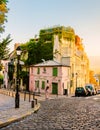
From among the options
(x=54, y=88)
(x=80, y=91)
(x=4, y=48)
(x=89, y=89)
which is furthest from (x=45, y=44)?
(x=4, y=48)

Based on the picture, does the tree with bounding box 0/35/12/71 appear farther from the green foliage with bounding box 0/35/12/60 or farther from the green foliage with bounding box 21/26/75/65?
the green foliage with bounding box 21/26/75/65

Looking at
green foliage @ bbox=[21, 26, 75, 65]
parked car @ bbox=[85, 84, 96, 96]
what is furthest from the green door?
green foliage @ bbox=[21, 26, 75, 65]

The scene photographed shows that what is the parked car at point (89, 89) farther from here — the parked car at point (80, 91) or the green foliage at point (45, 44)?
the green foliage at point (45, 44)

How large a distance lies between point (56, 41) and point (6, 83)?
1809cm

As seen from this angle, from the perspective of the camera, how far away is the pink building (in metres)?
53.5

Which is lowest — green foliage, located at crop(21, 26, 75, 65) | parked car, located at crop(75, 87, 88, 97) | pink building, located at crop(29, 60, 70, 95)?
parked car, located at crop(75, 87, 88, 97)

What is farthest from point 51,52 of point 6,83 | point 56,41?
point 6,83

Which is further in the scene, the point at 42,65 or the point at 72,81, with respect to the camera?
the point at 72,81

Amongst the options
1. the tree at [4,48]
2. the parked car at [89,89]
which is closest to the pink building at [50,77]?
the parked car at [89,89]

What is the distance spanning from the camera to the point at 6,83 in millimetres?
69375

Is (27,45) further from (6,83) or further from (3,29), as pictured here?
(3,29)

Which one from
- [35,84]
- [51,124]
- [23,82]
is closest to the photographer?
[51,124]

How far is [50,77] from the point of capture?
55094 millimetres

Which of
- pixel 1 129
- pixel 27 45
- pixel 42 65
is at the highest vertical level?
pixel 27 45
